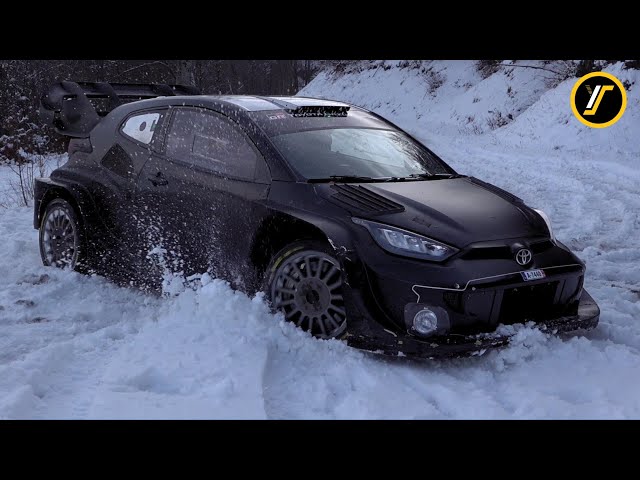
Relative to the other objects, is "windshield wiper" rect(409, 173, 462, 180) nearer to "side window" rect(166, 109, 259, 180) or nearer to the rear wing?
"side window" rect(166, 109, 259, 180)

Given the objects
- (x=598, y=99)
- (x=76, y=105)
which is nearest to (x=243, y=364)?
(x=76, y=105)

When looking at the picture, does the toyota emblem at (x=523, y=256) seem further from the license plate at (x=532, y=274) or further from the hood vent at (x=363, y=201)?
the hood vent at (x=363, y=201)

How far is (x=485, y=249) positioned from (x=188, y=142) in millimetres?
2447

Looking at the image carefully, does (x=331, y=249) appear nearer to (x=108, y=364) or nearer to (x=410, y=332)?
(x=410, y=332)

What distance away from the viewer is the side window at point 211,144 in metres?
4.94

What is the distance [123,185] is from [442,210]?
8.72 feet

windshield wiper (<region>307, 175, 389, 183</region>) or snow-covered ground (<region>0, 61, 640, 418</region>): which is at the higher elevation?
windshield wiper (<region>307, 175, 389, 183</region>)

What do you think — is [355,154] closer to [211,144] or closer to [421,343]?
[211,144]

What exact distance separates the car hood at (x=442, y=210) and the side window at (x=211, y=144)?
76 cm

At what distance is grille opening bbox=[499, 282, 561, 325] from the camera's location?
4.11 metres

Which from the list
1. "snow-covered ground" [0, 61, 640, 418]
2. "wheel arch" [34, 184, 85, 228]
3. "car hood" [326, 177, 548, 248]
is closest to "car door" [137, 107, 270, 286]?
"snow-covered ground" [0, 61, 640, 418]

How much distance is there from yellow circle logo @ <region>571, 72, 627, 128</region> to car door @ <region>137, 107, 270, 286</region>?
46.3ft

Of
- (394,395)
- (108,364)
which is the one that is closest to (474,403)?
(394,395)

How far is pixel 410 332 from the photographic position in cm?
403
